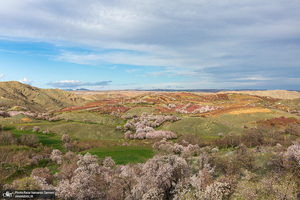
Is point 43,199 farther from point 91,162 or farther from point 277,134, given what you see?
point 277,134

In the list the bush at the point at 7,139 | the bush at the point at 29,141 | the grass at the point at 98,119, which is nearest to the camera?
the bush at the point at 7,139

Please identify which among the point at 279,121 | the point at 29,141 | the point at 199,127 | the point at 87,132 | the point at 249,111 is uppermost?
the point at 249,111

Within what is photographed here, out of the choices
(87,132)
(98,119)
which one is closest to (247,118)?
(87,132)

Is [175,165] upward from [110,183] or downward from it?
upward

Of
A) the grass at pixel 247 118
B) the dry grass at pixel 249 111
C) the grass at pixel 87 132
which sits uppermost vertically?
the dry grass at pixel 249 111

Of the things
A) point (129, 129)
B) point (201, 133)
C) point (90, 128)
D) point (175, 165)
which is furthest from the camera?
point (129, 129)

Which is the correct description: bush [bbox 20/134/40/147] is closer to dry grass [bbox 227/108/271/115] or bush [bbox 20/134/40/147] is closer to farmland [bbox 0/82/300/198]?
farmland [bbox 0/82/300/198]

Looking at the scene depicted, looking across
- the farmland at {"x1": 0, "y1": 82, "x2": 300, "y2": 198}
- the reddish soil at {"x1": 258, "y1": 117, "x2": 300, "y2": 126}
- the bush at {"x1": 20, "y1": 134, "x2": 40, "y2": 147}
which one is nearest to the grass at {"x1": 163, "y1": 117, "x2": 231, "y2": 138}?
the farmland at {"x1": 0, "y1": 82, "x2": 300, "y2": 198}

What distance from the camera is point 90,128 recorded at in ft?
240

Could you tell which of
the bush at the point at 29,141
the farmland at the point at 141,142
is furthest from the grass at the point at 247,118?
the bush at the point at 29,141

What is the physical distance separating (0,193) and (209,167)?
2375cm

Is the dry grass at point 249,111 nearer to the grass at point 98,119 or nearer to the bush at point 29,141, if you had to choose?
the grass at point 98,119

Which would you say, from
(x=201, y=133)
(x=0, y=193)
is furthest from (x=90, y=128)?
(x=0, y=193)

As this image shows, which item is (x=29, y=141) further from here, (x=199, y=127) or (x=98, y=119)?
(x=199, y=127)
